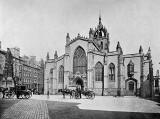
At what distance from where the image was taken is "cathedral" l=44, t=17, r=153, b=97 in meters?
35.3

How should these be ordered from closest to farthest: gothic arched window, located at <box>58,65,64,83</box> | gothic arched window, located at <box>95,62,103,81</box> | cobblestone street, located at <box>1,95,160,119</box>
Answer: cobblestone street, located at <box>1,95,160,119</box>, gothic arched window, located at <box>95,62,103,81</box>, gothic arched window, located at <box>58,65,64,83</box>

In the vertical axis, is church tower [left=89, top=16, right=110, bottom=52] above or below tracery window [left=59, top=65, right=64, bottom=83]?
above

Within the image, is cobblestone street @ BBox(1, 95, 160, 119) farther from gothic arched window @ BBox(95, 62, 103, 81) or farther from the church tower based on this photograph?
the church tower

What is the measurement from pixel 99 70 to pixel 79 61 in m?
4.70

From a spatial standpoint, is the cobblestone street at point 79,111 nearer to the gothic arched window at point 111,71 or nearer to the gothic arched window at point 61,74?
the gothic arched window at point 111,71

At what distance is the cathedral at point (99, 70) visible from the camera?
35344 millimetres

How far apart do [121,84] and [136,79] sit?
147 inches

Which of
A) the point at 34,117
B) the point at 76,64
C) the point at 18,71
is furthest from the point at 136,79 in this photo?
the point at 18,71

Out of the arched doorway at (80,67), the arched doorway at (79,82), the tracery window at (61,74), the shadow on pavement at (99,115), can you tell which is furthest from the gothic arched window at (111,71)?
the shadow on pavement at (99,115)

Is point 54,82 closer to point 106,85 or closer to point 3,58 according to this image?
point 106,85

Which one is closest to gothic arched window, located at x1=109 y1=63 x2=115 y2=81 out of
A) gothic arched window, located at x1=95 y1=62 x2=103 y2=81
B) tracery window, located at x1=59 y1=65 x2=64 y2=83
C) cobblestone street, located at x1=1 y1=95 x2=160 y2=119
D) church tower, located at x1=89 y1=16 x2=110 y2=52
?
gothic arched window, located at x1=95 y1=62 x2=103 y2=81

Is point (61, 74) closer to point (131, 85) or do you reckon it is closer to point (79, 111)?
point (131, 85)

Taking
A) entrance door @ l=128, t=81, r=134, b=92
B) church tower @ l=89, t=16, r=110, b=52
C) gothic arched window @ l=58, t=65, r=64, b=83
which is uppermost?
church tower @ l=89, t=16, r=110, b=52

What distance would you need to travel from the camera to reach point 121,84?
34656 mm
